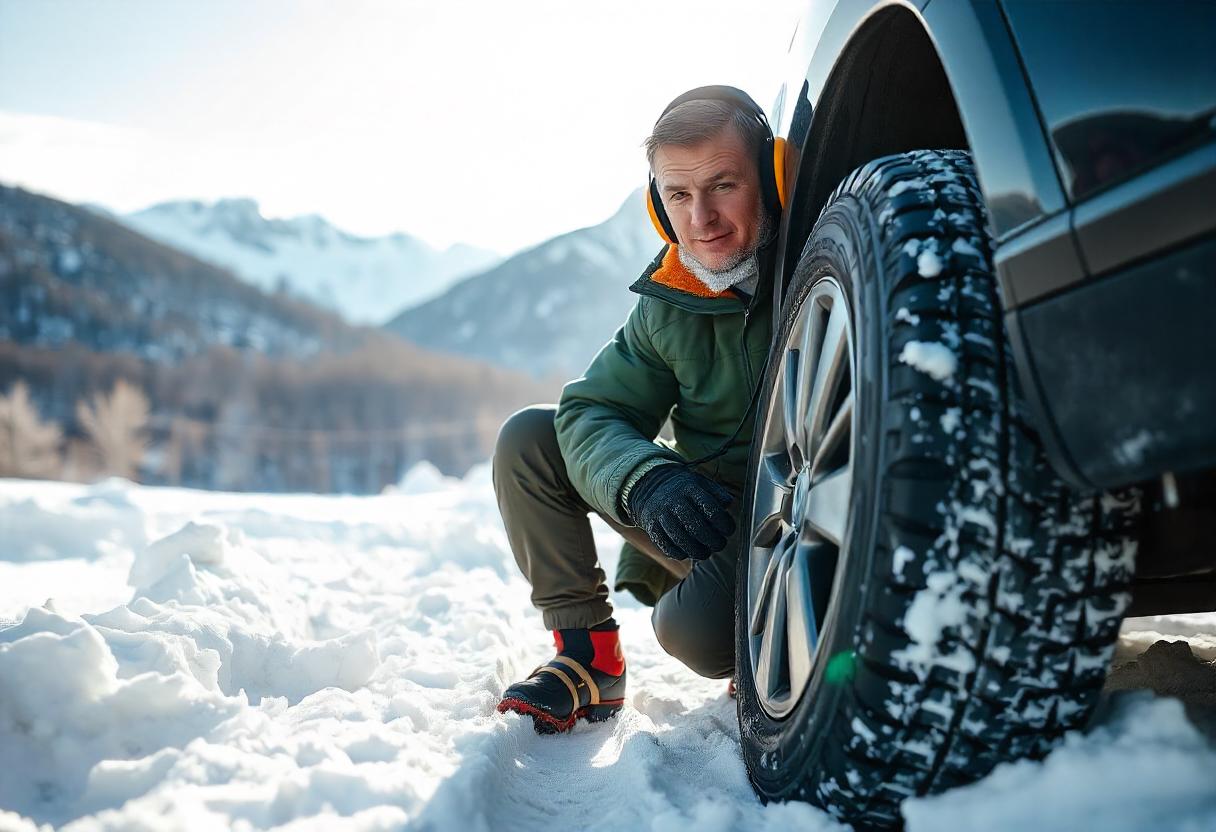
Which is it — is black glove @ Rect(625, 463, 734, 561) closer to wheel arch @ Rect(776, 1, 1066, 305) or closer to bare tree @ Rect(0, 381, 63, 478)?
wheel arch @ Rect(776, 1, 1066, 305)

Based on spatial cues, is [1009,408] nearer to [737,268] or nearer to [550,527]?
[737,268]

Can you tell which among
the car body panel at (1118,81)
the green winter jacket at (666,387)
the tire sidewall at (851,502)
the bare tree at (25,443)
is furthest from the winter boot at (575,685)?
the bare tree at (25,443)

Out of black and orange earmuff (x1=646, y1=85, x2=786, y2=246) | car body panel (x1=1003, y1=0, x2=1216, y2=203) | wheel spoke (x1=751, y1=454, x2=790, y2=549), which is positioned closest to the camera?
car body panel (x1=1003, y1=0, x2=1216, y2=203)

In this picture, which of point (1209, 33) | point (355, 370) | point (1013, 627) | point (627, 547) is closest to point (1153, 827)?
point (1013, 627)

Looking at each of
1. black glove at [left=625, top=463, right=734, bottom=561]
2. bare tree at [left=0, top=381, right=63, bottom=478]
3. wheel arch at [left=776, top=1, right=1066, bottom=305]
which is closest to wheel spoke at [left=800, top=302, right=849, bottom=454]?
wheel arch at [left=776, top=1, right=1066, bottom=305]

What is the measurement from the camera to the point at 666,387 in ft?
A: 6.25

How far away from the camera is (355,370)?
54531 mm

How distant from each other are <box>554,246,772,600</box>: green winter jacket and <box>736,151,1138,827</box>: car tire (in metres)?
0.67

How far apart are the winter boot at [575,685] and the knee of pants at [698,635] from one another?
187 millimetres

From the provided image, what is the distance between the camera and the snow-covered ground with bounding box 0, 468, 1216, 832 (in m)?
0.86

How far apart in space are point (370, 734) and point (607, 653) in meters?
0.71

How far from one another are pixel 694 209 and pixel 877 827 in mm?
1165

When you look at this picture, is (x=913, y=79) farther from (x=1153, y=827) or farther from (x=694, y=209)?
(x=1153, y=827)

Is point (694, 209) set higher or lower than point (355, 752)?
higher
